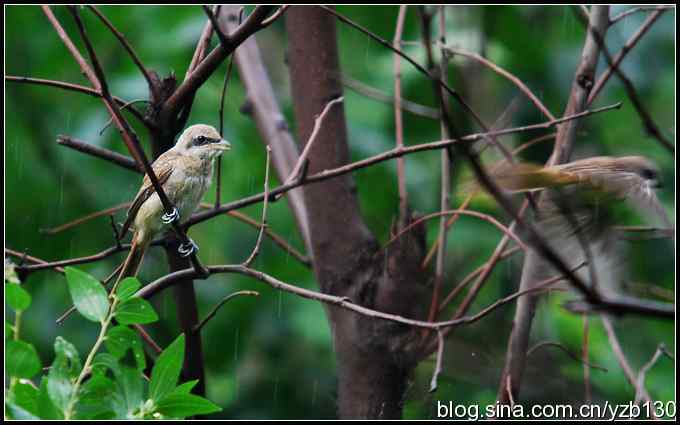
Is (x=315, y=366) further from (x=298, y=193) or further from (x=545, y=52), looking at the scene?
(x=545, y=52)

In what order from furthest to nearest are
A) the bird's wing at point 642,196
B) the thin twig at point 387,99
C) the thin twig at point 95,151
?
the bird's wing at point 642,196 < the thin twig at point 95,151 < the thin twig at point 387,99

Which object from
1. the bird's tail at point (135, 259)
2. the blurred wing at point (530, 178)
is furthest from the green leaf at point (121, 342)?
the bird's tail at point (135, 259)

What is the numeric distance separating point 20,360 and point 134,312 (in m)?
0.25

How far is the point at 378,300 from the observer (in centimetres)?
314

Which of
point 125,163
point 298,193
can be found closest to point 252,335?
point 298,193

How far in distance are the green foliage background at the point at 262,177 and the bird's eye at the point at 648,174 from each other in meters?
1.04

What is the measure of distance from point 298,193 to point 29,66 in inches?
76.9

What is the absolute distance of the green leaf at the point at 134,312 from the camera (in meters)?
1.69

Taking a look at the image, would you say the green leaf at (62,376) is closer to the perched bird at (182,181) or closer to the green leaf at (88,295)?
the green leaf at (88,295)

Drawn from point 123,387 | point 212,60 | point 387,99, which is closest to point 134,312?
point 123,387

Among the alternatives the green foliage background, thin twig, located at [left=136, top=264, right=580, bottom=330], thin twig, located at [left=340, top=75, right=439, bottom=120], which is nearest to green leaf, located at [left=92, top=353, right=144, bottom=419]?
thin twig, located at [left=136, top=264, right=580, bottom=330]

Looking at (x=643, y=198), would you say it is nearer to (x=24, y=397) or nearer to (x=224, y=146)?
(x=224, y=146)

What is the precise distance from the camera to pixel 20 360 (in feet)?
5.02

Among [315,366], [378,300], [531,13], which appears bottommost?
[315,366]
